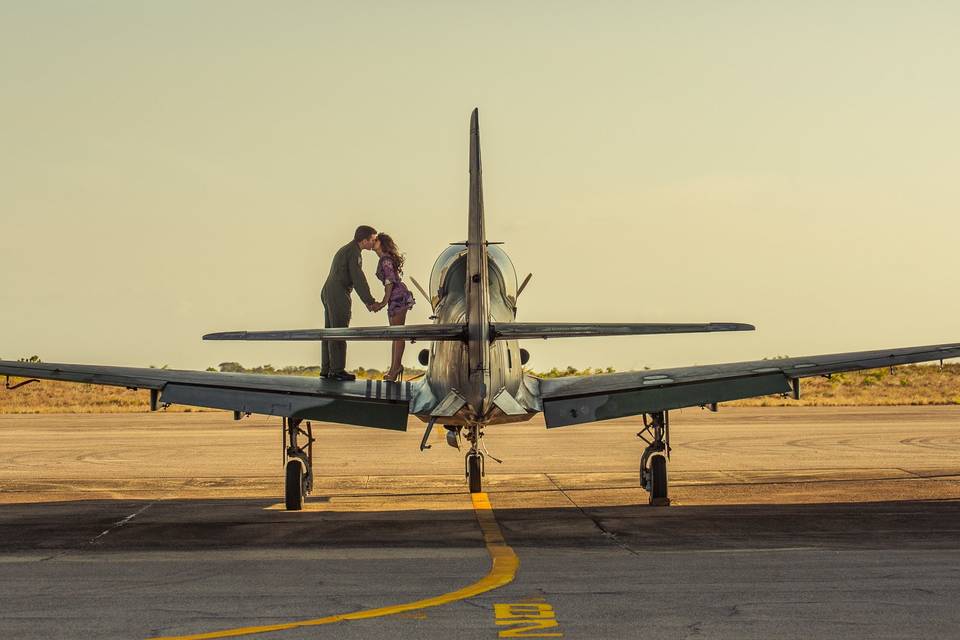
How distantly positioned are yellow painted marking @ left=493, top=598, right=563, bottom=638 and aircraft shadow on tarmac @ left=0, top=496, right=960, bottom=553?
13.6 ft

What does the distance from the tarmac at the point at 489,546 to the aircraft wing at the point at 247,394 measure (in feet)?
4.68

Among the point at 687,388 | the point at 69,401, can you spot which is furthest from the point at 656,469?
the point at 69,401

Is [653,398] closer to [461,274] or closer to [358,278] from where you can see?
[461,274]

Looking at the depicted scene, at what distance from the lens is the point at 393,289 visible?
824 inches

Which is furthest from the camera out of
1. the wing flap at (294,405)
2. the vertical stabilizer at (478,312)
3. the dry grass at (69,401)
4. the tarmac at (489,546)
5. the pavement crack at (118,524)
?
the dry grass at (69,401)

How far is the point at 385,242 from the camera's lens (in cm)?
2081

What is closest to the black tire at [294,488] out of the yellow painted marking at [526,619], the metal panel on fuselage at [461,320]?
the metal panel on fuselage at [461,320]

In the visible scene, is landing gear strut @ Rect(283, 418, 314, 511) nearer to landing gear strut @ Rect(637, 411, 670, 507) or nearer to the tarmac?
the tarmac

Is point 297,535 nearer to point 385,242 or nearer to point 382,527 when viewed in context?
point 382,527

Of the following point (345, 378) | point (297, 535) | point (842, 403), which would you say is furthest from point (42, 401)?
point (297, 535)

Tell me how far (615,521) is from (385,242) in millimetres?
6824

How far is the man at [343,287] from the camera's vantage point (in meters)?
20.2

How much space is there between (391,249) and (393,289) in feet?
2.28

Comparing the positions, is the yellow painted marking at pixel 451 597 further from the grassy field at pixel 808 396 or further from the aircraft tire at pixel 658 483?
the grassy field at pixel 808 396
